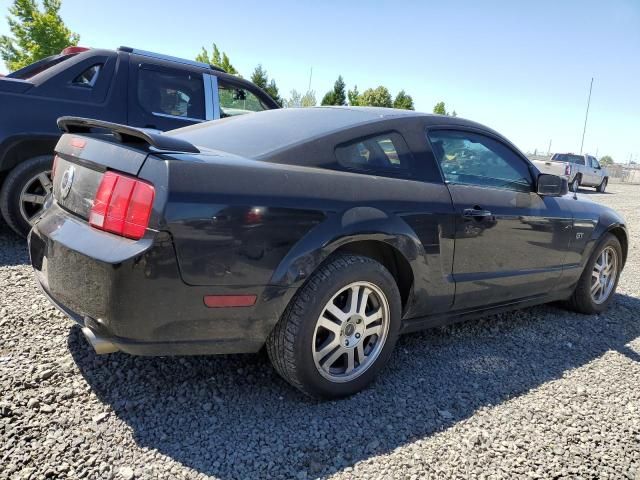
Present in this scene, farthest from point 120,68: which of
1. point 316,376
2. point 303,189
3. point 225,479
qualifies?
point 225,479

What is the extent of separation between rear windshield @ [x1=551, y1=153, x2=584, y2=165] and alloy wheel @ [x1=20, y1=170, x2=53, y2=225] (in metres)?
23.5

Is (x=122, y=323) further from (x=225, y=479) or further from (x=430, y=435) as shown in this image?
(x=430, y=435)

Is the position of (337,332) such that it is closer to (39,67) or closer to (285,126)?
(285,126)

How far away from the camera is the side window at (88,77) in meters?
4.68

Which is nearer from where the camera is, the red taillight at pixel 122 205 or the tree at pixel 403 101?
the red taillight at pixel 122 205

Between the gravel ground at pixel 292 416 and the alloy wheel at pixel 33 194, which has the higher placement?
the alloy wheel at pixel 33 194

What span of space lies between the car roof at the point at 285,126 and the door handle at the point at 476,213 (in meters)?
0.59

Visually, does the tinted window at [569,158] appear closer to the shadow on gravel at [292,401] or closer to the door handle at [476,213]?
the shadow on gravel at [292,401]

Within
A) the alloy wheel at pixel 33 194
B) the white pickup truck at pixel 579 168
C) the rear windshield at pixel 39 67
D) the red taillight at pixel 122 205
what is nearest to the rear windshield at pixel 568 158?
the white pickup truck at pixel 579 168

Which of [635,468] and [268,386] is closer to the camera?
[635,468]

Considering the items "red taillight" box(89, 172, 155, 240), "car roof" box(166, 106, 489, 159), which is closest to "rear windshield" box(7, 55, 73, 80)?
"car roof" box(166, 106, 489, 159)

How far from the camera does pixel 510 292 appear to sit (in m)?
3.51

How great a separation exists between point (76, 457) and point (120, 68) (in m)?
4.00

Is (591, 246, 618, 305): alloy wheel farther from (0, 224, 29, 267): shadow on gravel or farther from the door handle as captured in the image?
(0, 224, 29, 267): shadow on gravel
